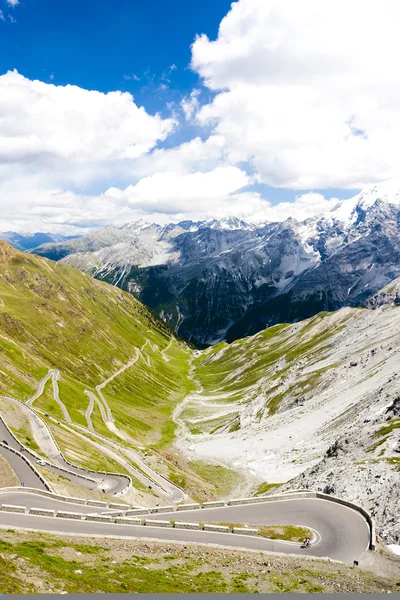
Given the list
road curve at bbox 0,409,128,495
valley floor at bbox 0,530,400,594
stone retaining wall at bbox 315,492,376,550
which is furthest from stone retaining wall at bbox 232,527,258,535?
road curve at bbox 0,409,128,495

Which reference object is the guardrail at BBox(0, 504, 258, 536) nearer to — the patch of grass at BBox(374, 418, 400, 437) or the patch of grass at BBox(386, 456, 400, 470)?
the patch of grass at BBox(386, 456, 400, 470)

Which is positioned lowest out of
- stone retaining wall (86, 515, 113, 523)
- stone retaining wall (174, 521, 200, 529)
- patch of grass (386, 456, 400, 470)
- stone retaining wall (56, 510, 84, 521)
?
stone retaining wall (56, 510, 84, 521)

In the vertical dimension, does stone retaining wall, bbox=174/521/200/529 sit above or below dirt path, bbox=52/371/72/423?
above

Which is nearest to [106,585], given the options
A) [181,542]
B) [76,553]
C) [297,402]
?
[76,553]

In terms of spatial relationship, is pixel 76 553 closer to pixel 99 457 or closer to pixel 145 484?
pixel 145 484

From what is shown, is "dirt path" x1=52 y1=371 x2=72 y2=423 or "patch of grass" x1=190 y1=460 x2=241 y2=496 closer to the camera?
"patch of grass" x1=190 y1=460 x2=241 y2=496

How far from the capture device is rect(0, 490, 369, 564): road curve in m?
41.6

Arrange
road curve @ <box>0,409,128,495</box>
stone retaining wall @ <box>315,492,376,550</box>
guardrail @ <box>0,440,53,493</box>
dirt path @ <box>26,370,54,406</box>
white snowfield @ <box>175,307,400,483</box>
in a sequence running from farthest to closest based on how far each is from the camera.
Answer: dirt path @ <box>26,370,54,406</box> → white snowfield @ <box>175,307,400,483</box> → road curve @ <box>0,409,128,495</box> → guardrail @ <box>0,440,53,493</box> → stone retaining wall @ <box>315,492,376,550</box>

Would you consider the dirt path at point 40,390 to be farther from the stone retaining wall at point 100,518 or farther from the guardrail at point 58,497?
the stone retaining wall at point 100,518

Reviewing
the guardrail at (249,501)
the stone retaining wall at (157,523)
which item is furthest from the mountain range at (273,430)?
the stone retaining wall at (157,523)

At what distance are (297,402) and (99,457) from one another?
83142 mm

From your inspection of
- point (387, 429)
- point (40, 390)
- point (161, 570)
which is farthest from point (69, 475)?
point (40, 390)

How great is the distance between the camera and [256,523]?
156ft

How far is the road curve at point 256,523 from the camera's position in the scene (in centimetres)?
4159
